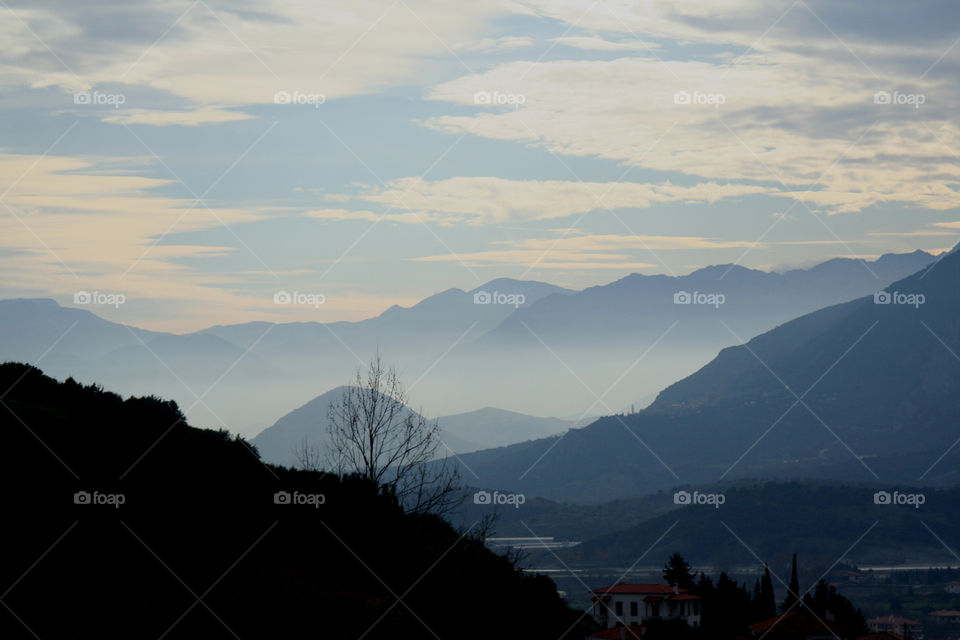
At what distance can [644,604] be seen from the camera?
88.0 metres

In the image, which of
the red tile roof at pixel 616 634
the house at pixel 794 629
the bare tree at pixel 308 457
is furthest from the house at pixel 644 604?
the bare tree at pixel 308 457

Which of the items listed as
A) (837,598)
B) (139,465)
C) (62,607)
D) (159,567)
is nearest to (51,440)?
(139,465)

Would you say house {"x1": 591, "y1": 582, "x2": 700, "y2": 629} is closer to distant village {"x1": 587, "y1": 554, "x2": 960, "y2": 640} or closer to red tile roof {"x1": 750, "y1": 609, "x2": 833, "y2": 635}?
distant village {"x1": 587, "y1": 554, "x2": 960, "y2": 640}

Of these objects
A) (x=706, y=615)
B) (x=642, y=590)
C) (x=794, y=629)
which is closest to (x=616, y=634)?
(x=794, y=629)

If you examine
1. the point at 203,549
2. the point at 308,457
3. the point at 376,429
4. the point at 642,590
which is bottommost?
the point at 203,549

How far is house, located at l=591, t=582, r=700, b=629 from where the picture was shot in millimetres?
86625

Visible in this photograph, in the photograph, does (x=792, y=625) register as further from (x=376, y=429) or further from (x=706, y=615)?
(x=376, y=429)

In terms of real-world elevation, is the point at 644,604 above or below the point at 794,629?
above

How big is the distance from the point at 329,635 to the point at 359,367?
17101 millimetres

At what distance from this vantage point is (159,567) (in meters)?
27.3

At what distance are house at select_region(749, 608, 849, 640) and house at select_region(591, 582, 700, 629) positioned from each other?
226 inches

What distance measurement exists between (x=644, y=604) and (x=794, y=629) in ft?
43.1

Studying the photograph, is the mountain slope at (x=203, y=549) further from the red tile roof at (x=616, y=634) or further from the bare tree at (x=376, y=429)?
the red tile roof at (x=616, y=634)

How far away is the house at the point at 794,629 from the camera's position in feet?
259
